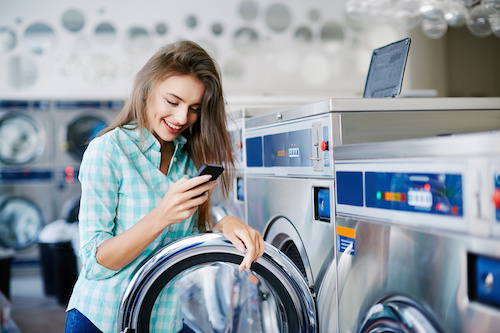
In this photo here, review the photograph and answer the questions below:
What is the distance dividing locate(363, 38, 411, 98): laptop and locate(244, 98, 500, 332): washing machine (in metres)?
0.17

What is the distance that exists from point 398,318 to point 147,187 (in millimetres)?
717

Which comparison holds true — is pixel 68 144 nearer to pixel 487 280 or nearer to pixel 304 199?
pixel 304 199

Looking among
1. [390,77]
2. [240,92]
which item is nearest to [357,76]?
[240,92]

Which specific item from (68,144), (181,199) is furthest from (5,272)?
(181,199)

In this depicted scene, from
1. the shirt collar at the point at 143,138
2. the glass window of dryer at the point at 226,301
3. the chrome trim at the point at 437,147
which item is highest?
the shirt collar at the point at 143,138

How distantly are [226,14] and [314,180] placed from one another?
4128mm

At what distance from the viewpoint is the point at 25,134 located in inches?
202

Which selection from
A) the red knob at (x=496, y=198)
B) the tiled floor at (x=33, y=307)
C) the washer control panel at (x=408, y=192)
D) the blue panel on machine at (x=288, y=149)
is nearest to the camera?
the red knob at (x=496, y=198)

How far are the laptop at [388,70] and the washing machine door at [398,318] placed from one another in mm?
810

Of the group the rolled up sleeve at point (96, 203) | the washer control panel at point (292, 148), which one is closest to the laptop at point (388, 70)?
the washer control panel at point (292, 148)

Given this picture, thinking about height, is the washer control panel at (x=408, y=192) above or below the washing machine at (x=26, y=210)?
above

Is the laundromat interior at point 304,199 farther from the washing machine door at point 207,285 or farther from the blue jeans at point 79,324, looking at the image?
the blue jeans at point 79,324

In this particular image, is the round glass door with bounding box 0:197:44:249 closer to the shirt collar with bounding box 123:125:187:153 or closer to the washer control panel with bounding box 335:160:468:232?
the shirt collar with bounding box 123:125:187:153

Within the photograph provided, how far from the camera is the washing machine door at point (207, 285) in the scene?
4.32 ft
